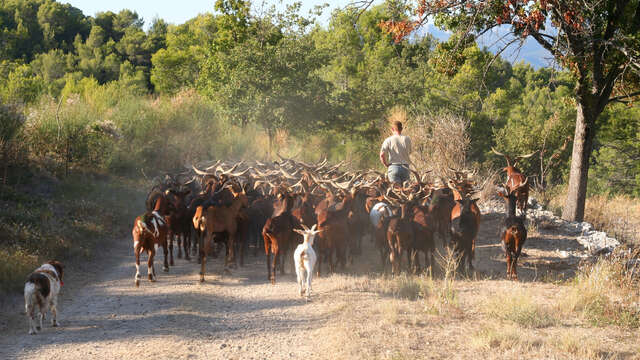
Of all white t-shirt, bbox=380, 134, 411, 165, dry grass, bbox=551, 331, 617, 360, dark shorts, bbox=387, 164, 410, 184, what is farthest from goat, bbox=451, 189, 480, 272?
dry grass, bbox=551, 331, 617, 360

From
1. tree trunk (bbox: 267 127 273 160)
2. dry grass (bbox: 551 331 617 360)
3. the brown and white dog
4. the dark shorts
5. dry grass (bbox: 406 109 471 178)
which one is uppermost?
tree trunk (bbox: 267 127 273 160)

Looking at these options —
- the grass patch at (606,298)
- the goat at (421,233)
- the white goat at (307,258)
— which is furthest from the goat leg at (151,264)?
the grass patch at (606,298)

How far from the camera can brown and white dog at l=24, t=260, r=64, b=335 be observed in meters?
6.30

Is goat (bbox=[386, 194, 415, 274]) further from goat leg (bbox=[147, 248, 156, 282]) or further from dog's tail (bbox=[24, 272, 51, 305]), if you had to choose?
dog's tail (bbox=[24, 272, 51, 305])

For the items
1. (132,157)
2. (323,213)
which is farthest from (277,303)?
(132,157)

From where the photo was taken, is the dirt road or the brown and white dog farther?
the brown and white dog

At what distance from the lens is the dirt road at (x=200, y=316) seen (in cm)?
603

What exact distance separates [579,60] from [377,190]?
519 centimetres

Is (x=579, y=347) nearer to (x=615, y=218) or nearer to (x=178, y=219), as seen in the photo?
(x=178, y=219)

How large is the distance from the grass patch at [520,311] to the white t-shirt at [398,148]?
14.9 ft

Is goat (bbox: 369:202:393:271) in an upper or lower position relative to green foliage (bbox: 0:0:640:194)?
lower

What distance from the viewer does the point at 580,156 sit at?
12703 millimetres

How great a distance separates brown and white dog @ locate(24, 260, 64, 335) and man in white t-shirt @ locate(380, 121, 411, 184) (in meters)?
6.72

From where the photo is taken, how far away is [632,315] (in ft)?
22.7
